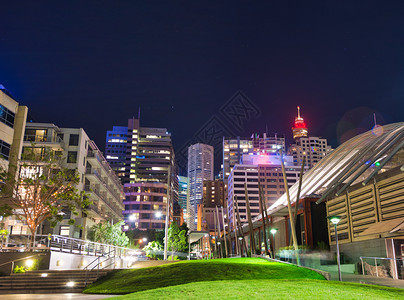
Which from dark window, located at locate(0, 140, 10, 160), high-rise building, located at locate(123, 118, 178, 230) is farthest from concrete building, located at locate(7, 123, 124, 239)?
high-rise building, located at locate(123, 118, 178, 230)

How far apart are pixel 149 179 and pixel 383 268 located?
16337 centimetres

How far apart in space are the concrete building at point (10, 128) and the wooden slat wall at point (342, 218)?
3424 cm

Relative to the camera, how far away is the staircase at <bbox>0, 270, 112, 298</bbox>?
68.6 ft

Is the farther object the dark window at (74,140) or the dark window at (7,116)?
the dark window at (74,140)

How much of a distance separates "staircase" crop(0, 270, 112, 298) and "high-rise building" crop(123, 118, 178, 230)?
12222cm

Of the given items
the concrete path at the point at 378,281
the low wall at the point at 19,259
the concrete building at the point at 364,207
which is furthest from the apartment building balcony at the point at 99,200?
the concrete path at the point at 378,281

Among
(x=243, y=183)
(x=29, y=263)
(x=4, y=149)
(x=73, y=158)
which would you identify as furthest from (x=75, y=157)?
(x=243, y=183)

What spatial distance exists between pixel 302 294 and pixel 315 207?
2950 cm

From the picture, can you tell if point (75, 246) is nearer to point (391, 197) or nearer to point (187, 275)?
point (187, 275)

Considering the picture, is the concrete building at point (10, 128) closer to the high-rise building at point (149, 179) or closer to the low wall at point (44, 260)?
the low wall at point (44, 260)

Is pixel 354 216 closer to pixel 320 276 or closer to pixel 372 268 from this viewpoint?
pixel 372 268

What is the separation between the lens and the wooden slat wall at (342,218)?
34.2 metres

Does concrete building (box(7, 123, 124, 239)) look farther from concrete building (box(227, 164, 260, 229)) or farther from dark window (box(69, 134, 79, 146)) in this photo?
concrete building (box(227, 164, 260, 229))

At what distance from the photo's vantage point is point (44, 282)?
71.5 ft
